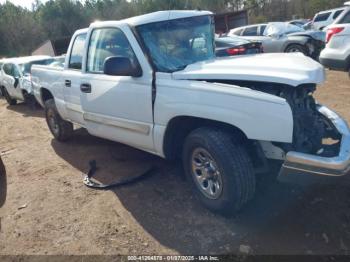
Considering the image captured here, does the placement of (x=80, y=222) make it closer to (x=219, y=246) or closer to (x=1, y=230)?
(x=1, y=230)

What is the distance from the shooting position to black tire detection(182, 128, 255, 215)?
9.99ft

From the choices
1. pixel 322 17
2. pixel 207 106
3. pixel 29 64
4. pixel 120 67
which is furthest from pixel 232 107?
pixel 322 17

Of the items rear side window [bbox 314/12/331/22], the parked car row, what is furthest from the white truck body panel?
rear side window [bbox 314/12/331/22]

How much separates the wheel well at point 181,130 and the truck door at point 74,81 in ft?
5.61

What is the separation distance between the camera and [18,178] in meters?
5.04

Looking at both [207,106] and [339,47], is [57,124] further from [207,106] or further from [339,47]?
[339,47]

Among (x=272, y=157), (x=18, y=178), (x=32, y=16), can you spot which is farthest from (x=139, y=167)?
(x=32, y=16)

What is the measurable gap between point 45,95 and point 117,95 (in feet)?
9.66

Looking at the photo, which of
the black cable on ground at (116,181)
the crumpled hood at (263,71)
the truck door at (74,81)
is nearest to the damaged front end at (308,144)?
the crumpled hood at (263,71)

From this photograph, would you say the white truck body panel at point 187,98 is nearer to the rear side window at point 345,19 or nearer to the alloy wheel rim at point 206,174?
the alloy wheel rim at point 206,174

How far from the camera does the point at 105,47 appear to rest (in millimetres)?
4277

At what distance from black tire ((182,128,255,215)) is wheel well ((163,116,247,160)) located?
3.3 inches

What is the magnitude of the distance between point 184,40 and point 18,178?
3.05m

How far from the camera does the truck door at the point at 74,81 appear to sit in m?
4.82
